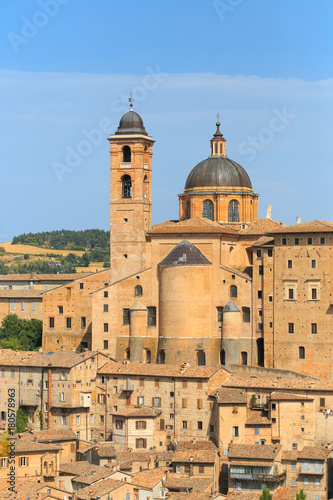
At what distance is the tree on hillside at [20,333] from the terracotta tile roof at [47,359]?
9.28 metres

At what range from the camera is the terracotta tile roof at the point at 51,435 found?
53.5 m

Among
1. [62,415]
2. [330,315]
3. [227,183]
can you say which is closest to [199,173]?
[227,183]

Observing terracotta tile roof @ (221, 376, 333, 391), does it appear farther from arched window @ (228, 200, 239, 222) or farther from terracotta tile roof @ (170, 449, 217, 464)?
arched window @ (228, 200, 239, 222)

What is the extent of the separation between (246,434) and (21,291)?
30550 mm

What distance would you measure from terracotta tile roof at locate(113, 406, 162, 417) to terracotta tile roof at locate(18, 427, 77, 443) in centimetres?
257

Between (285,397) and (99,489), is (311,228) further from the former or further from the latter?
(99,489)

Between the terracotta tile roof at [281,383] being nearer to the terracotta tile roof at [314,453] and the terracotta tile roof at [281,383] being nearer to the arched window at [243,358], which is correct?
the terracotta tile roof at [314,453]

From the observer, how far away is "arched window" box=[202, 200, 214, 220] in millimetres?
71438

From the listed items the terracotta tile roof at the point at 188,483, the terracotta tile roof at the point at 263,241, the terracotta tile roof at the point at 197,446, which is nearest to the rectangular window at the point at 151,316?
the terracotta tile roof at the point at 263,241

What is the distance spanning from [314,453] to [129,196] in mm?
22511

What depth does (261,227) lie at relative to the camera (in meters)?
66.9

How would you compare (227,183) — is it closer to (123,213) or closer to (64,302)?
(123,213)

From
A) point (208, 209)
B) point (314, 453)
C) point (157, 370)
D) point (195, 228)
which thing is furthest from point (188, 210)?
point (314, 453)

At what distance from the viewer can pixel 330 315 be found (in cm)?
5922
